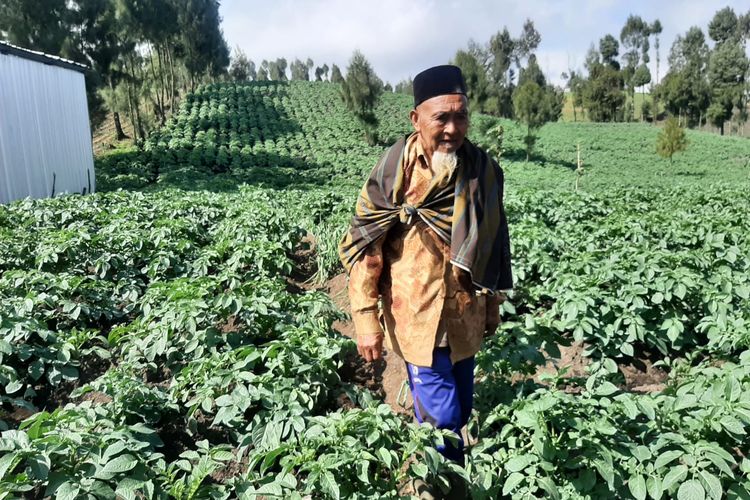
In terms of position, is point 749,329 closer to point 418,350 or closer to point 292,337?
point 418,350

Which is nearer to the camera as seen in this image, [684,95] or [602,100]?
[684,95]

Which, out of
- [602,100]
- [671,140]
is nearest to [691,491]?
[671,140]

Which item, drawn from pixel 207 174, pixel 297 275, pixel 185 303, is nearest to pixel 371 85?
pixel 207 174

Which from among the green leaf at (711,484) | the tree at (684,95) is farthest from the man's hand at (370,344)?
the tree at (684,95)

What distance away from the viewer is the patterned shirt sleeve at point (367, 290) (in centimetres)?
223

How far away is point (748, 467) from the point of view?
177 cm

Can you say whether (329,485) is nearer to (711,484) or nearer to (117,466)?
(117,466)

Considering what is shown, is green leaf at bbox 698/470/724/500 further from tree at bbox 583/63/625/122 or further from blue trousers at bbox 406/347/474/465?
tree at bbox 583/63/625/122

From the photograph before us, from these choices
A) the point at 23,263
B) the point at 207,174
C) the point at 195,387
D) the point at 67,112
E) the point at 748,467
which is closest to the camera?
the point at 748,467

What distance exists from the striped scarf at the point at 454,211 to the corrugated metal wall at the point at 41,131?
11725 millimetres

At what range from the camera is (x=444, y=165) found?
2139 mm

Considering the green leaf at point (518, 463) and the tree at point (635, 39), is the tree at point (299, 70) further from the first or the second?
the green leaf at point (518, 463)

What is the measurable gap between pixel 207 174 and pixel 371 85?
10.9m

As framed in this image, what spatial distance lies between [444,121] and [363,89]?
89.5ft
